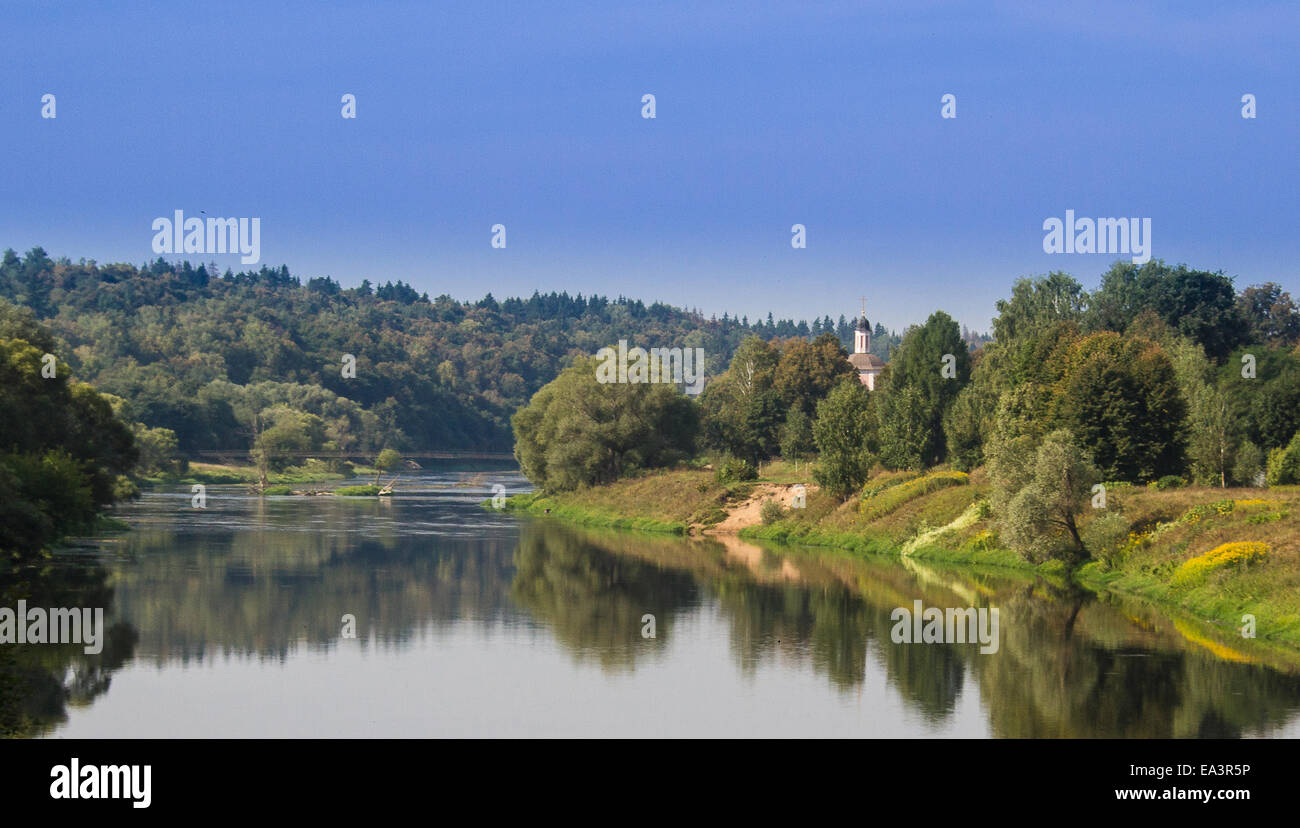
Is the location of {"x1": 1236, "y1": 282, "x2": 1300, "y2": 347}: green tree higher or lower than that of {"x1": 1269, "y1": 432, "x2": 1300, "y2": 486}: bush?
higher

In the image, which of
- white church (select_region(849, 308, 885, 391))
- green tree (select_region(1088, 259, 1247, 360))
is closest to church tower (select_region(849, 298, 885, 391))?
white church (select_region(849, 308, 885, 391))

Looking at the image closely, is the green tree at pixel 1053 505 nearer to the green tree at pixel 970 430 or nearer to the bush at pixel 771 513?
the green tree at pixel 970 430

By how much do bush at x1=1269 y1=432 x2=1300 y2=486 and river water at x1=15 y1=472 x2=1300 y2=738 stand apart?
1728cm

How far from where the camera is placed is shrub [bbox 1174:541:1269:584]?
40656 mm

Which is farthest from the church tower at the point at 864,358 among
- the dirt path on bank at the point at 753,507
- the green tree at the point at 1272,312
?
the dirt path on bank at the point at 753,507

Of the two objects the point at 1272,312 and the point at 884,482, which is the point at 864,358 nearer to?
the point at 1272,312

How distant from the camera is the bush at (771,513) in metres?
75.4

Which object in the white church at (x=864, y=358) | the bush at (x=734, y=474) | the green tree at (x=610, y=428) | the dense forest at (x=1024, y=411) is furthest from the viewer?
the white church at (x=864, y=358)

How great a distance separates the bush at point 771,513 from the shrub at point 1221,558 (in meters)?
32.6

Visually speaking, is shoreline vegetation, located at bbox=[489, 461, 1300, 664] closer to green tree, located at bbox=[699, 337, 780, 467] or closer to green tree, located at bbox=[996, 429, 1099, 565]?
green tree, located at bbox=[996, 429, 1099, 565]

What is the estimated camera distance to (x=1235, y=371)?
8519cm

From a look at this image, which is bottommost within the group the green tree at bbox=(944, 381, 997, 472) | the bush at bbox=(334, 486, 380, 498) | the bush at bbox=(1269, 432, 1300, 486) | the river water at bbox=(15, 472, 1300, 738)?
the river water at bbox=(15, 472, 1300, 738)
